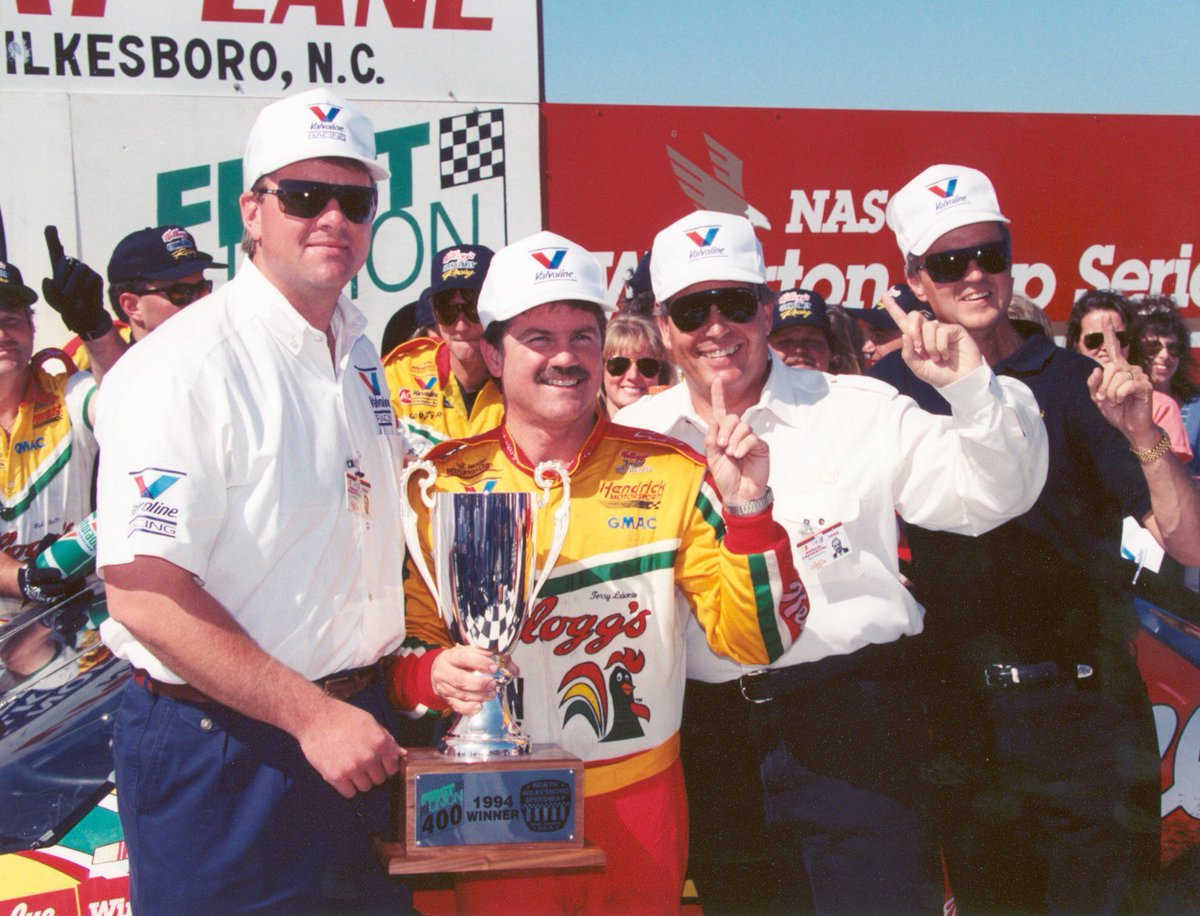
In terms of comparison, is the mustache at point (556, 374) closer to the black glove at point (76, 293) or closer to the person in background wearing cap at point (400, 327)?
the black glove at point (76, 293)

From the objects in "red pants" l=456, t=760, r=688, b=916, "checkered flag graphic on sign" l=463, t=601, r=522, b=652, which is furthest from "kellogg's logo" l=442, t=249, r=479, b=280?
"red pants" l=456, t=760, r=688, b=916

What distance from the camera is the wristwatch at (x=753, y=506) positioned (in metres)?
2.15

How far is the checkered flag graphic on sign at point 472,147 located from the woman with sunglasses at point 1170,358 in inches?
125

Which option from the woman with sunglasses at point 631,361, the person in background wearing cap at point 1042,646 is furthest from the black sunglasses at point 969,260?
the woman with sunglasses at point 631,361

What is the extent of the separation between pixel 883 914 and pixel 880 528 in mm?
826

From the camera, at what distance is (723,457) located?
217 cm

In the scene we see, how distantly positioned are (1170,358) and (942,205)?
3.63 meters

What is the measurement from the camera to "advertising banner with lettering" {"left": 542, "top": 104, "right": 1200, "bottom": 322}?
591 centimetres

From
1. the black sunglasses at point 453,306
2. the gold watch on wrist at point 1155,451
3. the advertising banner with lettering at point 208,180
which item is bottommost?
the gold watch on wrist at point 1155,451

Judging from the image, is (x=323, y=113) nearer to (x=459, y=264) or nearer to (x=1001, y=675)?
(x=1001, y=675)

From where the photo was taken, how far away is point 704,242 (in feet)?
8.70

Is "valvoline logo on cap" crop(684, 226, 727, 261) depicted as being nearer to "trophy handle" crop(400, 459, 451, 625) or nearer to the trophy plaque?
the trophy plaque

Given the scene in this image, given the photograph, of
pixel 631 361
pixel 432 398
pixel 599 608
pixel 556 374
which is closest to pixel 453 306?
pixel 432 398

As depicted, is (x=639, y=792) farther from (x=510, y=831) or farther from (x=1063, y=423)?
(x=1063, y=423)
